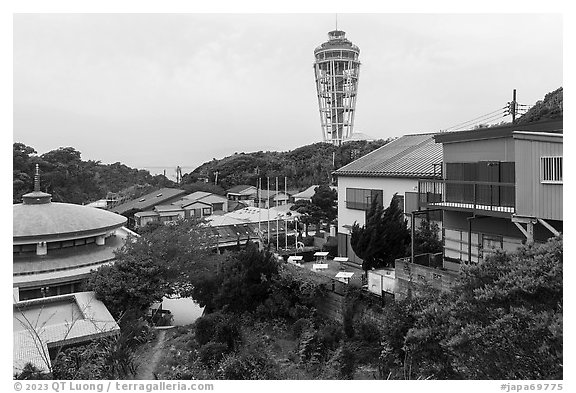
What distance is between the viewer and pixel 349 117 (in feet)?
187

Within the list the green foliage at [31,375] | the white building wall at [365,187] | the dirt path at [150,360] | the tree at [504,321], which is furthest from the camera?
the white building wall at [365,187]

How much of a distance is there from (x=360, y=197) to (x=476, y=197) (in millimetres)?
7151

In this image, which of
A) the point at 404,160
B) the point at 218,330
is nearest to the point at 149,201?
the point at 404,160

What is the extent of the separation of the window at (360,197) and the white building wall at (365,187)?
0.44 feet

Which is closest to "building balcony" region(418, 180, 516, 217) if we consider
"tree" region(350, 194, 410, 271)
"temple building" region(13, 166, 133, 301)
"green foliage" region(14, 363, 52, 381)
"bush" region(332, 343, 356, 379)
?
"tree" region(350, 194, 410, 271)

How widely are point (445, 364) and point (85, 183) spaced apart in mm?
32725

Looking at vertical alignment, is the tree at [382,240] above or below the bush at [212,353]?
above

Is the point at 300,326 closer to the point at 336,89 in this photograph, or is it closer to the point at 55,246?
the point at 55,246

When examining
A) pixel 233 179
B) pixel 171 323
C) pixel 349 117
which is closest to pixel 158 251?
pixel 171 323

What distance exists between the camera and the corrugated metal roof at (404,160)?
13.8 metres

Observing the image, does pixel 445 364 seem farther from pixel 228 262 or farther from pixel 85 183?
pixel 85 183

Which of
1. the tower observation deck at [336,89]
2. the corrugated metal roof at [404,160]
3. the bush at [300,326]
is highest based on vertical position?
the tower observation deck at [336,89]

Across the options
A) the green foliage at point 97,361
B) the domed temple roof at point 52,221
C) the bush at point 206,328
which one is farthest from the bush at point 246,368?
the domed temple roof at point 52,221

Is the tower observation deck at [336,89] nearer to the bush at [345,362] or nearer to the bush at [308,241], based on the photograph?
the bush at [308,241]
